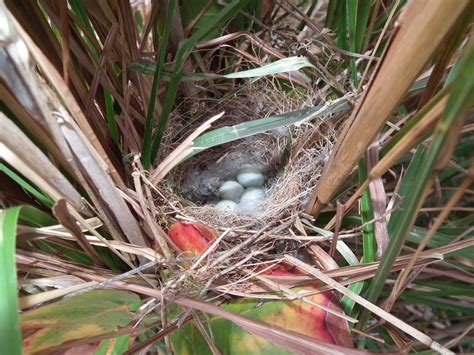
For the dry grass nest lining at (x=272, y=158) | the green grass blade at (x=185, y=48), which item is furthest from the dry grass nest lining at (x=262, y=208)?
the green grass blade at (x=185, y=48)

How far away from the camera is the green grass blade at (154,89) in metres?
0.48

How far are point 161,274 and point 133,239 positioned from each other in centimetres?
4

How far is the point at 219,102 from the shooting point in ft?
2.15

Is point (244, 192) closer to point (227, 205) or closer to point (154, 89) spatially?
point (227, 205)

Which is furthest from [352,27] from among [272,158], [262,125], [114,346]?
[114,346]

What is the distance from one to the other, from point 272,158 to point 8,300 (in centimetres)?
49

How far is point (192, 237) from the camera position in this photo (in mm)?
514

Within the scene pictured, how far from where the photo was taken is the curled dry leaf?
504 mm

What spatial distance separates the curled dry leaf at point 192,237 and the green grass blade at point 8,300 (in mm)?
222

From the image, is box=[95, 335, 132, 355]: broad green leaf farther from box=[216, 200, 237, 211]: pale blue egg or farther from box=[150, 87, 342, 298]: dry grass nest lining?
box=[216, 200, 237, 211]: pale blue egg

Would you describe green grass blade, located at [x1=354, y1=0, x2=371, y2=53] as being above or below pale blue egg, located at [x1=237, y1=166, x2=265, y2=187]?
above

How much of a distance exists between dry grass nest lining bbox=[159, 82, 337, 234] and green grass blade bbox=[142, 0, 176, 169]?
54mm

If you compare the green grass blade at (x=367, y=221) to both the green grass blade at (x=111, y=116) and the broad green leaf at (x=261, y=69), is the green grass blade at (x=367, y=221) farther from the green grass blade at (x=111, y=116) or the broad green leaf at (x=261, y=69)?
the green grass blade at (x=111, y=116)

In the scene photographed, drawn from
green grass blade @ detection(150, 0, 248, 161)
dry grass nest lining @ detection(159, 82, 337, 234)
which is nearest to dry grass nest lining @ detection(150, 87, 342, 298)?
dry grass nest lining @ detection(159, 82, 337, 234)
